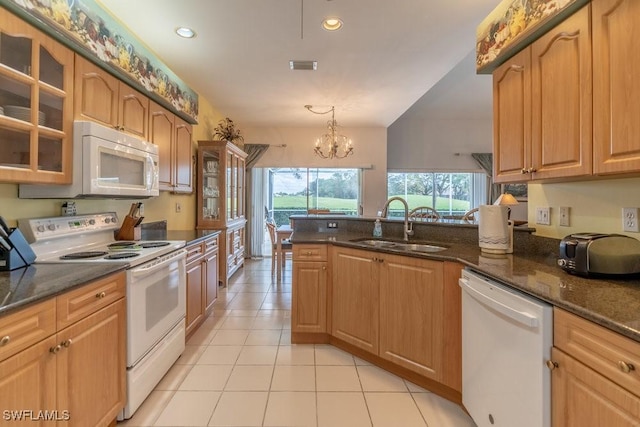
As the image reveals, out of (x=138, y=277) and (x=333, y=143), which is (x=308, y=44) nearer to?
(x=333, y=143)

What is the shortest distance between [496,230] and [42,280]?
7.74 ft

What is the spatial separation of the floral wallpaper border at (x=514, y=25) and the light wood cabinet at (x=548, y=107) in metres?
0.05

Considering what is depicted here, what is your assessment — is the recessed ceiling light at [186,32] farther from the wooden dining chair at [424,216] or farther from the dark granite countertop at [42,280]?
the wooden dining chair at [424,216]

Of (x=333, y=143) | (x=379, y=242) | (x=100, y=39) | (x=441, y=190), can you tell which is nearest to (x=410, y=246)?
(x=379, y=242)

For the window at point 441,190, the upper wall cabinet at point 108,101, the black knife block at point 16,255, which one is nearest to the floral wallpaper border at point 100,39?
the upper wall cabinet at point 108,101

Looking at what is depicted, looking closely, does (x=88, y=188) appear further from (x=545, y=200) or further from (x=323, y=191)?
(x=323, y=191)

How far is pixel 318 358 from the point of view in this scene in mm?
2393

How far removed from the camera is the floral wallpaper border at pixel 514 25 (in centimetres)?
145

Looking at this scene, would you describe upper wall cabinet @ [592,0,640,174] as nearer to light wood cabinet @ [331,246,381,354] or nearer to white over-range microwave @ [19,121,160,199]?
light wood cabinet @ [331,246,381,354]

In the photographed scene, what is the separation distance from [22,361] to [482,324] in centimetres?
187

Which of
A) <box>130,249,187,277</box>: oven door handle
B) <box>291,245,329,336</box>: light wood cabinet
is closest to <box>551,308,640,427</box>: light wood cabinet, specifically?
<box>291,245,329,336</box>: light wood cabinet

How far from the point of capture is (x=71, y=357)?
1.28 metres

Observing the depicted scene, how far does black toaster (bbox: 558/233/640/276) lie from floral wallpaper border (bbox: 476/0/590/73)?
106 centimetres

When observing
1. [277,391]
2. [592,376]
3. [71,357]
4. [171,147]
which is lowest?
[277,391]
